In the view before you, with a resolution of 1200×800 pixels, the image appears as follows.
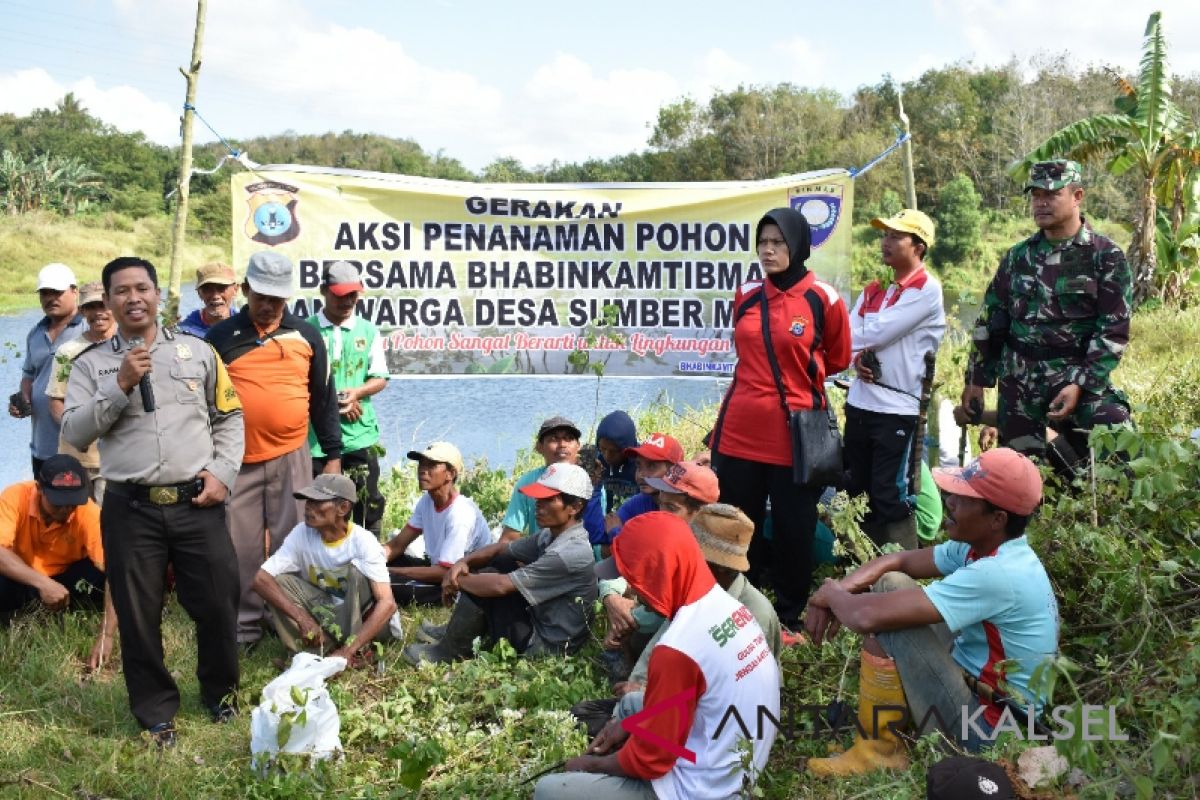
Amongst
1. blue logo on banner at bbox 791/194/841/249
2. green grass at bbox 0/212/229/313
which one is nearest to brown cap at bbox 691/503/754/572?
blue logo on banner at bbox 791/194/841/249

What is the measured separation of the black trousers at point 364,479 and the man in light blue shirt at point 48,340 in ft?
5.18

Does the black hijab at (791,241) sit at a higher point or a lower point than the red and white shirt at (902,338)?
higher

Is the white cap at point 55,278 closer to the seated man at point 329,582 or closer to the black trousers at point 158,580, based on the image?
the seated man at point 329,582

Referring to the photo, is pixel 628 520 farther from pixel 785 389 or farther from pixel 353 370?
pixel 353 370

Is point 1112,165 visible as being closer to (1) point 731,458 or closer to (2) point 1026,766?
(1) point 731,458

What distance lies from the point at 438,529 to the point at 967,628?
2.91 meters

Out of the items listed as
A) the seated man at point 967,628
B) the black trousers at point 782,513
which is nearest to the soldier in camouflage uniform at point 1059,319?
the black trousers at point 782,513

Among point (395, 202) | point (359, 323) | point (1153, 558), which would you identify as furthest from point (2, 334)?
point (1153, 558)

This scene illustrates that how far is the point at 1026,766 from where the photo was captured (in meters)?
2.95

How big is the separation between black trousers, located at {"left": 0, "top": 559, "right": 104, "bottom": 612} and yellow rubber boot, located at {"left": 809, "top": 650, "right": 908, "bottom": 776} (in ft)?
12.4

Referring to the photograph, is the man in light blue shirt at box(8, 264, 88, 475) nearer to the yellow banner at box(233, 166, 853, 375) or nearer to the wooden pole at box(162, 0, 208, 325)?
the wooden pole at box(162, 0, 208, 325)

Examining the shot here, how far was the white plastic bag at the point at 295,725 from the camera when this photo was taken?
152 inches

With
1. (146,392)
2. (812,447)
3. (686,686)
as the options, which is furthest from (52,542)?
(686,686)

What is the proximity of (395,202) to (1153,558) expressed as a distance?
516 cm
